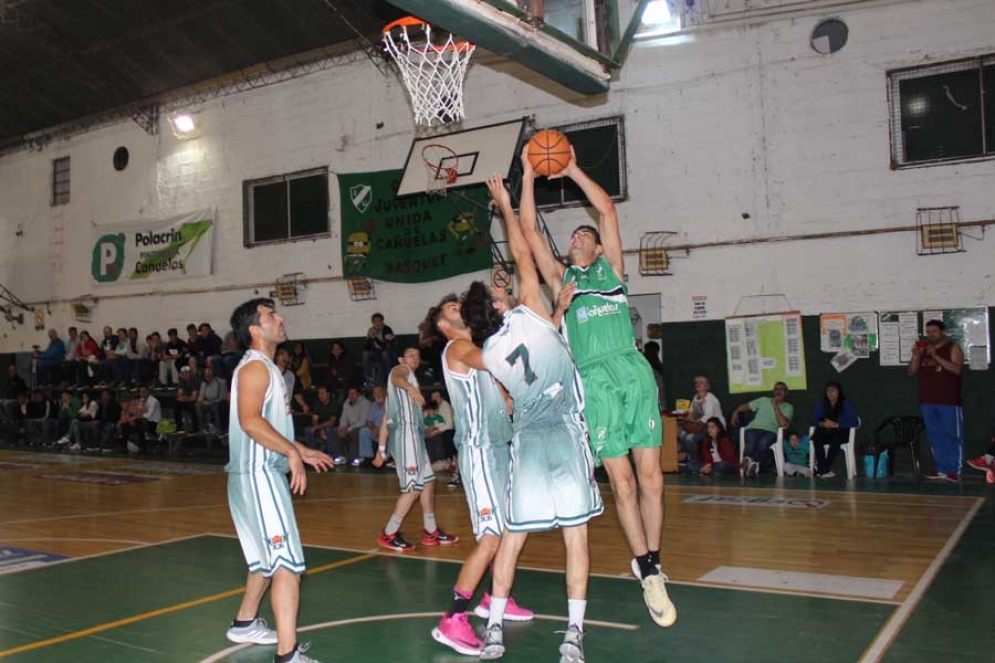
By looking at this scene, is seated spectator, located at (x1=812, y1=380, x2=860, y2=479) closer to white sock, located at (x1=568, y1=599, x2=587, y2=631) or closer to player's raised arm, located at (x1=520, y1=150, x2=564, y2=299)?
player's raised arm, located at (x1=520, y1=150, x2=564, y2=299)

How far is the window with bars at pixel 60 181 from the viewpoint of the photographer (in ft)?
75.3

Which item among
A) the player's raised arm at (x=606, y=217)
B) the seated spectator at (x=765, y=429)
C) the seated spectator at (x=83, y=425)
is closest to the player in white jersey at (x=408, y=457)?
the player's raised arm at (x=606, y=217)

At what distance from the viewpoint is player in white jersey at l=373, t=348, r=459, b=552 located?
25.7ft

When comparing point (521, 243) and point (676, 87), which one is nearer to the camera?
point (521, 243)

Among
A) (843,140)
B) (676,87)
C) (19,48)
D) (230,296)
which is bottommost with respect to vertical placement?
(230,296)

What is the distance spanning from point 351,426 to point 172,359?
543 cm

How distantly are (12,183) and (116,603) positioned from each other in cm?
2167

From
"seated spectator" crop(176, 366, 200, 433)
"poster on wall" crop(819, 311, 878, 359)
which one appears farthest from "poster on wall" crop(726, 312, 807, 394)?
"seated spectator" crop(176, 366, 200, 433)

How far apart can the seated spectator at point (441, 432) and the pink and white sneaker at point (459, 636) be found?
8.72 meters

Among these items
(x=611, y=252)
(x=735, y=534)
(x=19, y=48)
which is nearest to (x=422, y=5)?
(x=611, y=252)

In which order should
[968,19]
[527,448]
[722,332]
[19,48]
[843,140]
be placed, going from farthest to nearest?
[19,48] → [722,332] → [843,140] → [968,19] → [527,448]

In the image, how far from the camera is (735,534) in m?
8.09

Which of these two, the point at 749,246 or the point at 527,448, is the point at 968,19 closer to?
the point at 749,246

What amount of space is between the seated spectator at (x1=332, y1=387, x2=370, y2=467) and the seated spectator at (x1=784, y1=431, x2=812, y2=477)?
6897 millimetres
